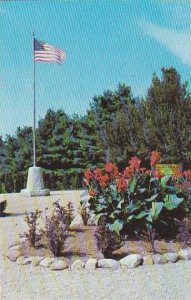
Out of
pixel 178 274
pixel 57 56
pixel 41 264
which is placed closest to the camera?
pixel 178 274

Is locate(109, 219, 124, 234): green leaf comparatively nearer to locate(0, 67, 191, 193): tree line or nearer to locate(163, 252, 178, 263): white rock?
locate(163, 252, 178, 263): white rock

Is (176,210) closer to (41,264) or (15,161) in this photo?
(41,264)

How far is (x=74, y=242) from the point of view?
7.02 metres

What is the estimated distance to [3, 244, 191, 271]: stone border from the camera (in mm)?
5844

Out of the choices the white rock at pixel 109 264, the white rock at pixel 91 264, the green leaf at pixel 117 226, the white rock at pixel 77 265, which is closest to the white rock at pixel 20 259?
the white rock at pixel 77 265

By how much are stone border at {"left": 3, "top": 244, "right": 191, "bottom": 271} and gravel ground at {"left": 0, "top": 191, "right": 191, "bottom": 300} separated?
0.09 metres

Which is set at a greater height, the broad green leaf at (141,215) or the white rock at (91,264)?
the broad green leaf at (141,215)

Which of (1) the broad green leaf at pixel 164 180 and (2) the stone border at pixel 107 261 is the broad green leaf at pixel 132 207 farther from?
(2) the stone border at pixel 107 261

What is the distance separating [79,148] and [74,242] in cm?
2100

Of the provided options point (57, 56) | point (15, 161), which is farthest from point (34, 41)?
point (15, 161)

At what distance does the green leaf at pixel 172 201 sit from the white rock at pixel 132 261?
128 cm

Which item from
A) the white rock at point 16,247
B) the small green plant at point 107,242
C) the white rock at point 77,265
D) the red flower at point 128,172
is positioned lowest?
the white rock at point 77,265

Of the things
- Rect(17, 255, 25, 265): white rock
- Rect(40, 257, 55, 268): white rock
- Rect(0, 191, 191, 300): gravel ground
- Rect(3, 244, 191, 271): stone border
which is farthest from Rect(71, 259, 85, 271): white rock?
Rect(17, 255, 25, 265): white rock

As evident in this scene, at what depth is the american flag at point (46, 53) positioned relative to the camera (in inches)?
568
